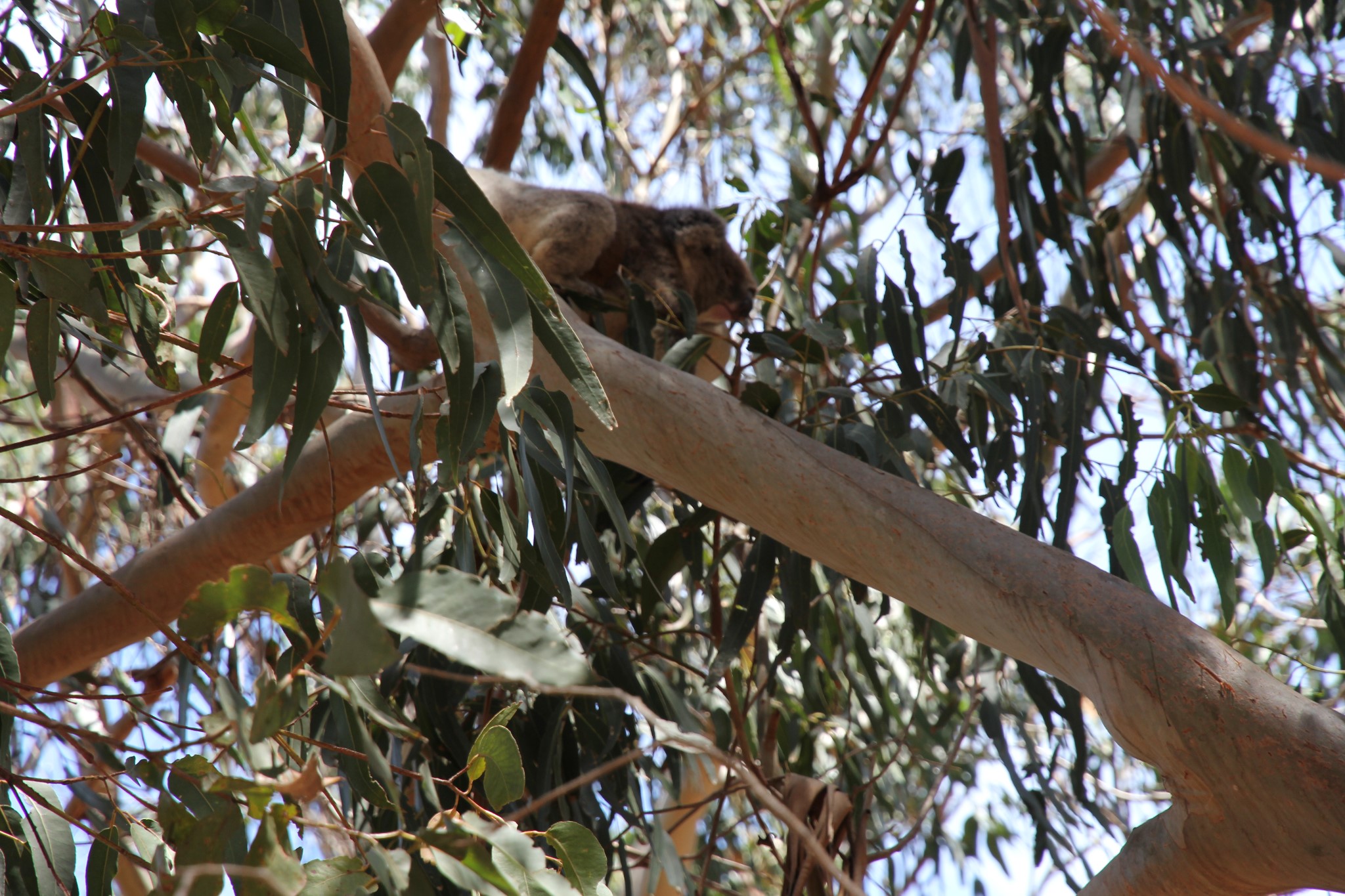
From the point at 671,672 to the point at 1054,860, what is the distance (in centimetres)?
106

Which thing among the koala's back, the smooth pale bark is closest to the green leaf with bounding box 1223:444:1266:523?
the smooth pale bark

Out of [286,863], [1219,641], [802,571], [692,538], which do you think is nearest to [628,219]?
[692,538]

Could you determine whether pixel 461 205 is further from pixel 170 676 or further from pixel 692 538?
pixel 170 676

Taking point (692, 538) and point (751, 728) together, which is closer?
point (692, 538)

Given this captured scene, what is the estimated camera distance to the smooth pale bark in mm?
1166

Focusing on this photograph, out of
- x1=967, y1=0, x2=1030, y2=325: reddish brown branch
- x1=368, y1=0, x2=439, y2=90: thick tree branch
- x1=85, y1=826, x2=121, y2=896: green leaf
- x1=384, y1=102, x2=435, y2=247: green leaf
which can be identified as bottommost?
x1=85, y1=826, x2=121, y2=896: green leaf

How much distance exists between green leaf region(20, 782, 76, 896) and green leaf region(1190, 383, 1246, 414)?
5.88 ft

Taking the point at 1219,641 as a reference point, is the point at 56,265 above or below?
above

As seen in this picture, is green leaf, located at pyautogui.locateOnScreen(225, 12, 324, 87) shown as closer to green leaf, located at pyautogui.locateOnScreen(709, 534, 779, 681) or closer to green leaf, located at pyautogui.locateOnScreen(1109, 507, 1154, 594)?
green leaf, located at pyautogui.locateOnScreen(709, 534, 779, 681)

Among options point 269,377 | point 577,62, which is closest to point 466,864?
point 269,377

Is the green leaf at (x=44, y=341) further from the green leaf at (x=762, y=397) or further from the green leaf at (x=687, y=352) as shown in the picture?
the green leaf at (x=762, y=397)

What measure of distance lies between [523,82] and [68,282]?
163cm

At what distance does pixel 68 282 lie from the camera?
4.35 feet

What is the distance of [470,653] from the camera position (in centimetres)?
84
